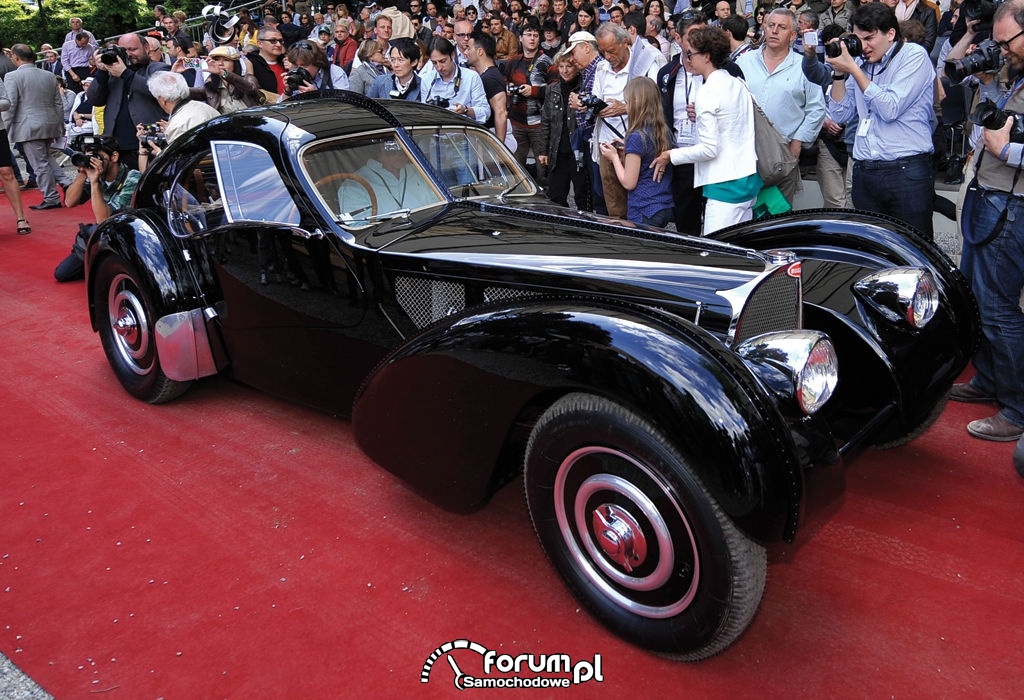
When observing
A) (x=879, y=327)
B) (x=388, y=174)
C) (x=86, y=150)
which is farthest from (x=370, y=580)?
(x=86, y=150)

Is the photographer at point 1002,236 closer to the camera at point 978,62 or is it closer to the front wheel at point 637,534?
the camera at point 978,62

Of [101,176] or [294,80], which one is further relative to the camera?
[294,80]

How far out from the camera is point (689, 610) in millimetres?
2420

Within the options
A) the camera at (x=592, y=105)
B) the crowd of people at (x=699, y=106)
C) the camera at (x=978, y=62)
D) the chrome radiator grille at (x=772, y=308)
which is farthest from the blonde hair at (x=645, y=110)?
the chrome radiator grille at (x=772, y=308)

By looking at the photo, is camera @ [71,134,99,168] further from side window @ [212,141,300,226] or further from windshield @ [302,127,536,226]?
windshield @ [302,127,536,226]

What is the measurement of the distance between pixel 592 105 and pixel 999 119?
2.51 meters

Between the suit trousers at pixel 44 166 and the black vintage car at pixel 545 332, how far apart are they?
6.50 meters

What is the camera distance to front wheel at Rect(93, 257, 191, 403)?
4.44 metres

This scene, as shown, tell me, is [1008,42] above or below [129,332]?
above

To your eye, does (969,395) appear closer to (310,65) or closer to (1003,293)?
(1003,293)

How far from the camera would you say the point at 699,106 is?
478cm

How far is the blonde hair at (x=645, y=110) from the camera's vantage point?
4891 mm

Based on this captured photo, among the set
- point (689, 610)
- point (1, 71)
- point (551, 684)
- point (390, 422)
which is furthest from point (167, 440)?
point (1, 71)

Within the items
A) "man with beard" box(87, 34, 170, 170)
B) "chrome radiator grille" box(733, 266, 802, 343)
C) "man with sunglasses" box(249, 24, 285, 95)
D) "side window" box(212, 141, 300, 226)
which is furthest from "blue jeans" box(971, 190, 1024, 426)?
"man with sunglasses" box(249, 24, 285, 95)
